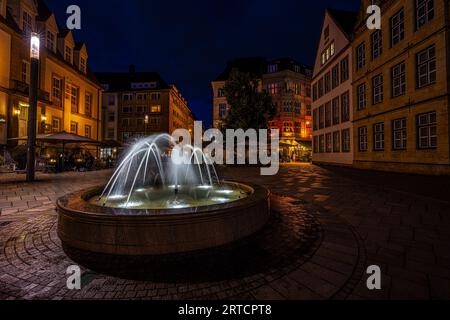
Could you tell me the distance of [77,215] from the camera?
11.6ft

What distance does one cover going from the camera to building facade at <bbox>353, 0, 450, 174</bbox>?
14.0 m

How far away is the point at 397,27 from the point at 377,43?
239cm

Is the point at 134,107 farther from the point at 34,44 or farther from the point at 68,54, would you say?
the point at 34,44

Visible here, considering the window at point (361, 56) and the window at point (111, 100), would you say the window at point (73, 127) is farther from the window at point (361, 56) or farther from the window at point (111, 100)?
the window at point (361, 56)

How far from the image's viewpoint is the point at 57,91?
1001 inches

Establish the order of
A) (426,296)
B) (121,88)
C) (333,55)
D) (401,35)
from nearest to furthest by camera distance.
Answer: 1. (426,296)
2. (401,35)
3. (333,55)
4. (121,88)

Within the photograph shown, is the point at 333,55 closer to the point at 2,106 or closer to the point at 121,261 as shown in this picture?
the point at 121,261

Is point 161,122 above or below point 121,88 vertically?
below

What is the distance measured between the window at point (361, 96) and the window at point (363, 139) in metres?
2.23

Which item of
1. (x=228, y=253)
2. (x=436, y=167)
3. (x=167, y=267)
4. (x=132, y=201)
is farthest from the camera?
(x=436, y=167)

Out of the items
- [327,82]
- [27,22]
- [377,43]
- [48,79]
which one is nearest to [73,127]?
[48,79]

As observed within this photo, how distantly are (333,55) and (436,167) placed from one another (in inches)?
768
